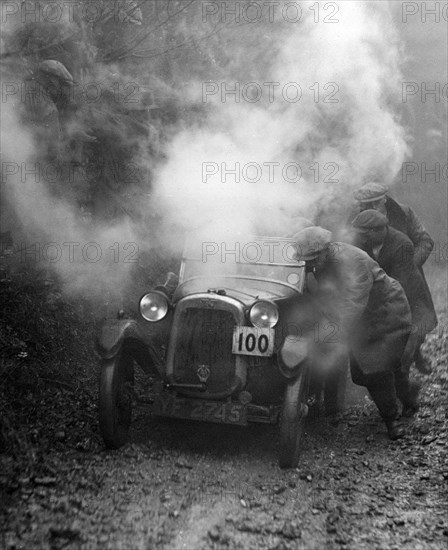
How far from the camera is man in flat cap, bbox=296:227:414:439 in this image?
17.5 feet

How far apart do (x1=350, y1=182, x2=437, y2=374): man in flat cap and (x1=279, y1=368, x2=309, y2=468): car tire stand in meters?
2.30

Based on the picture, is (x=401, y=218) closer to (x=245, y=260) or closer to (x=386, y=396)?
(x=245, y=260)

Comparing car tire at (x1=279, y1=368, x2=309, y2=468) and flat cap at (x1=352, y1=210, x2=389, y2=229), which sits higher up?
flat cap at (x1=352, y1=210, x2=389, y2=229)

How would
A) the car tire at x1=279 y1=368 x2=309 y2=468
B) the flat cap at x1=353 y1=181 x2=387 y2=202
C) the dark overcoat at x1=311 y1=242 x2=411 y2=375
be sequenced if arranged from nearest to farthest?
the car tire at x1=279 y1=368 x2=309 y2=468 < the dark overcoat at x1=311 y1=242 x2=411 y2=375 < the flat cap at x1=353 y1=181 x2=387 y2=202

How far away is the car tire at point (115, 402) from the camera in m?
4.83

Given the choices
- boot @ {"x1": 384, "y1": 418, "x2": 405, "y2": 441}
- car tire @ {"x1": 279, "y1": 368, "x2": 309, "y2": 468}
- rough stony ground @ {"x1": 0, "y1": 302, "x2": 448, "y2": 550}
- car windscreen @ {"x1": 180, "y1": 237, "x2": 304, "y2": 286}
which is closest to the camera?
rough stony ground @ {"x1": 0, "y1": 302, "x2": 448, "y2": 550}

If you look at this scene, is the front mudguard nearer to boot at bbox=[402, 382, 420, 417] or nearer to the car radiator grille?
the car radiator grille

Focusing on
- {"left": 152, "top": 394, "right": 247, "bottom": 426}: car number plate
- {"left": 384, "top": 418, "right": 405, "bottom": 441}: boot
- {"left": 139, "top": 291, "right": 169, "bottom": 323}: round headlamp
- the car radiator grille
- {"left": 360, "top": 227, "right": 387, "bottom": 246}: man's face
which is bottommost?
{"left": 384, "top": 418, "right": 405, "bottom": 441}: boot

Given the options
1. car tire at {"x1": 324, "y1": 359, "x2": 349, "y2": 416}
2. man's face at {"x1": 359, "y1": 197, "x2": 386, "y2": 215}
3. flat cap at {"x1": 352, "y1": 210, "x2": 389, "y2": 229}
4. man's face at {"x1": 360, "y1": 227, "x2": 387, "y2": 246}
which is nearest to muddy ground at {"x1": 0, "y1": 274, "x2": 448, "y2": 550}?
car tire at {"x1": 324, "y1": 359, "x2": 349, "y2": 416}

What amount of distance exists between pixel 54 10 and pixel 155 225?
295 centimetres

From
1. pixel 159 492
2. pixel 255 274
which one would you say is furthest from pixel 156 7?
pixel 159 492

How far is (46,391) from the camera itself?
5.42 metres

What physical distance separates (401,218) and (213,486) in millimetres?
3905

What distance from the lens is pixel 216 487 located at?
440 cm
